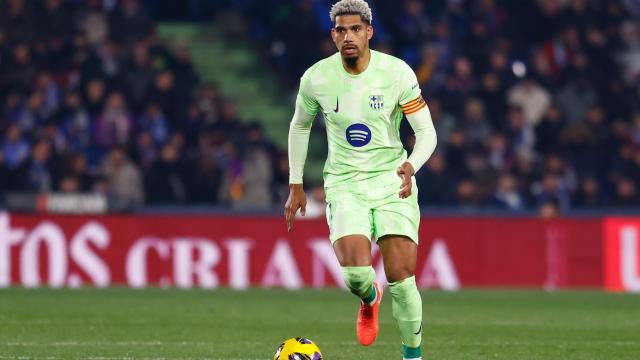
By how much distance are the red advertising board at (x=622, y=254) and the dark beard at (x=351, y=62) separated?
33.0ft

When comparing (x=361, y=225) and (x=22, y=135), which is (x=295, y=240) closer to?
(x=22, y=135)

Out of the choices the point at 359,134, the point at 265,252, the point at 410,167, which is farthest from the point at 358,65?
the point at 265,252

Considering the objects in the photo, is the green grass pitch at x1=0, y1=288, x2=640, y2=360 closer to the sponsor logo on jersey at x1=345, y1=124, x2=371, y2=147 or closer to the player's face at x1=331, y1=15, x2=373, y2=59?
the sponsor logo on jersey at x1=345, y1=124, x2=371, y2=147

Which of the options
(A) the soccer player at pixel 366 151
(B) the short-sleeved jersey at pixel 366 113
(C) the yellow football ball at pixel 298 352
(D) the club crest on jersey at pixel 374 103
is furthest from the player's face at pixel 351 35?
(C) the yellow football ball at pixel 298 352

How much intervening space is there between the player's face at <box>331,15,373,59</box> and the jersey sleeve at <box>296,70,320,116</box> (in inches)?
11.6

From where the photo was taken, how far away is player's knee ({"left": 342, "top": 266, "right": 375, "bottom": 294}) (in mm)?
8484

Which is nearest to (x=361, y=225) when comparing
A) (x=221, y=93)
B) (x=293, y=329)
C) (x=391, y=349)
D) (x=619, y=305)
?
(x=391, y=349)

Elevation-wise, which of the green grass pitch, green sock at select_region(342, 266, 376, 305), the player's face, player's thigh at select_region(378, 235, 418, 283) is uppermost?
the player's face

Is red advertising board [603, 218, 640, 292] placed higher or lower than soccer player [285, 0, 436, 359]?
lower

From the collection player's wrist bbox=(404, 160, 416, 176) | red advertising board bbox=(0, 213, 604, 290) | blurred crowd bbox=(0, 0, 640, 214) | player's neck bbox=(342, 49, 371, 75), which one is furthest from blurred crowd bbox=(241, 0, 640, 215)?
player's wrist bbox=(404, 160, 416, 176)

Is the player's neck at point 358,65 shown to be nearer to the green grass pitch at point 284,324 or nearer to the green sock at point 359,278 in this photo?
the green sock at point 359,278

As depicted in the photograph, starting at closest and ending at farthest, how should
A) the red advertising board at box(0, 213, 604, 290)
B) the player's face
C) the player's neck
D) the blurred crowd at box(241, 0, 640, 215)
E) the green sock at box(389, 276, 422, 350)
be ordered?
the green sock at box(389, 276, 422, 350)
the player's face
the player's neck
the red advertising board at box(0, 213, 604, 290)
the blurred crowd at box(241, 0, 640, 215)

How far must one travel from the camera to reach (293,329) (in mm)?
12461

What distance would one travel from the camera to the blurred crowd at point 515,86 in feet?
64.3
